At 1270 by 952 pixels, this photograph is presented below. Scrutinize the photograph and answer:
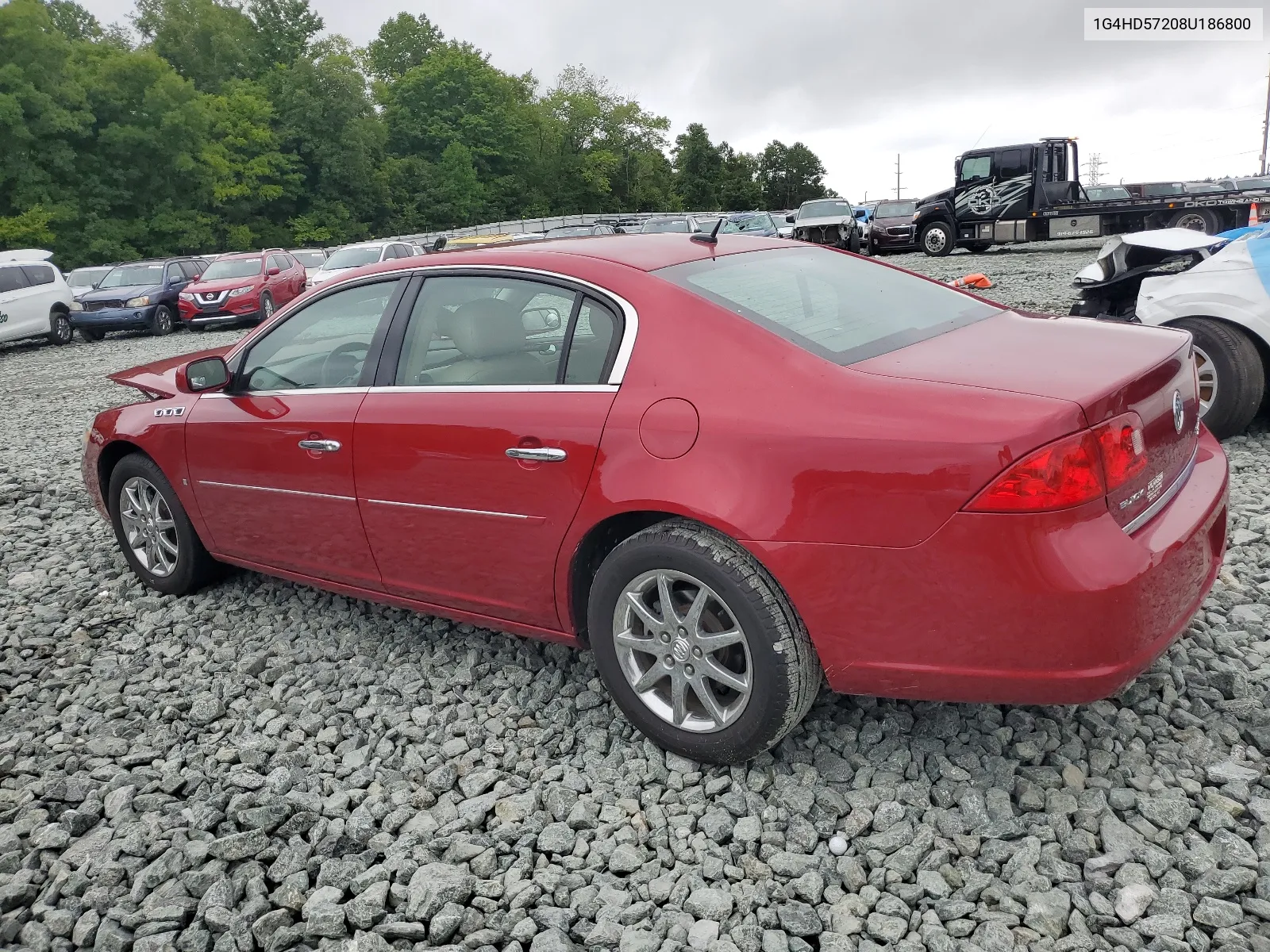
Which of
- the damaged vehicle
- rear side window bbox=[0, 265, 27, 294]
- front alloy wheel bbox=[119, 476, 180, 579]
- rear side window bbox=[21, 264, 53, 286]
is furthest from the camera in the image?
the damaged vehicle

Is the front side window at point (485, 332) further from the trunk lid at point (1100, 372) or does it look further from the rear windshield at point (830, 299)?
the trunk lid at point (1100, 372)

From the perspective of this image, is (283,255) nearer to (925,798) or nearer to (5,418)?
(5,418)

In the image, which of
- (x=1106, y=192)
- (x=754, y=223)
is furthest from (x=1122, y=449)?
(x=1106, y=192)

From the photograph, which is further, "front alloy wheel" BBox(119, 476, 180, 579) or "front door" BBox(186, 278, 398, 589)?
"front alloy wheel" BBox(119, 476, 180, 579)

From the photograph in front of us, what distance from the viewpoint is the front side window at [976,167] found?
75.1ft

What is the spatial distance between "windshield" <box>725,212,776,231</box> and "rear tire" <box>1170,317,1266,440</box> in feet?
75.8

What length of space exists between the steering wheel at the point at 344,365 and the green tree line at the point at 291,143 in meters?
41.9

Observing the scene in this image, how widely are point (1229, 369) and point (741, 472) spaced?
4.11 m

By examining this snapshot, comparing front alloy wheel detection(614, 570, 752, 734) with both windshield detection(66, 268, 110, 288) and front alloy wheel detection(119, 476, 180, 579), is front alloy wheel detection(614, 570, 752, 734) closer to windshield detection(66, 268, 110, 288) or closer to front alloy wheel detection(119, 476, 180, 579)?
front alloy wheel detection(119, 476, 180, 579)

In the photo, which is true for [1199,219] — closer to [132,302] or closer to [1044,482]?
[132,302]

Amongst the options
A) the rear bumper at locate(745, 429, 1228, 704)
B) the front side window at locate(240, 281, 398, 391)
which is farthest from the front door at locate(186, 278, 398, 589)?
the rear bumper at locate(745, 429, 1228, 704)

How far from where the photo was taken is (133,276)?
2062 cm

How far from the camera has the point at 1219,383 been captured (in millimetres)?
5344

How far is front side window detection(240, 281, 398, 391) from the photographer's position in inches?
144
